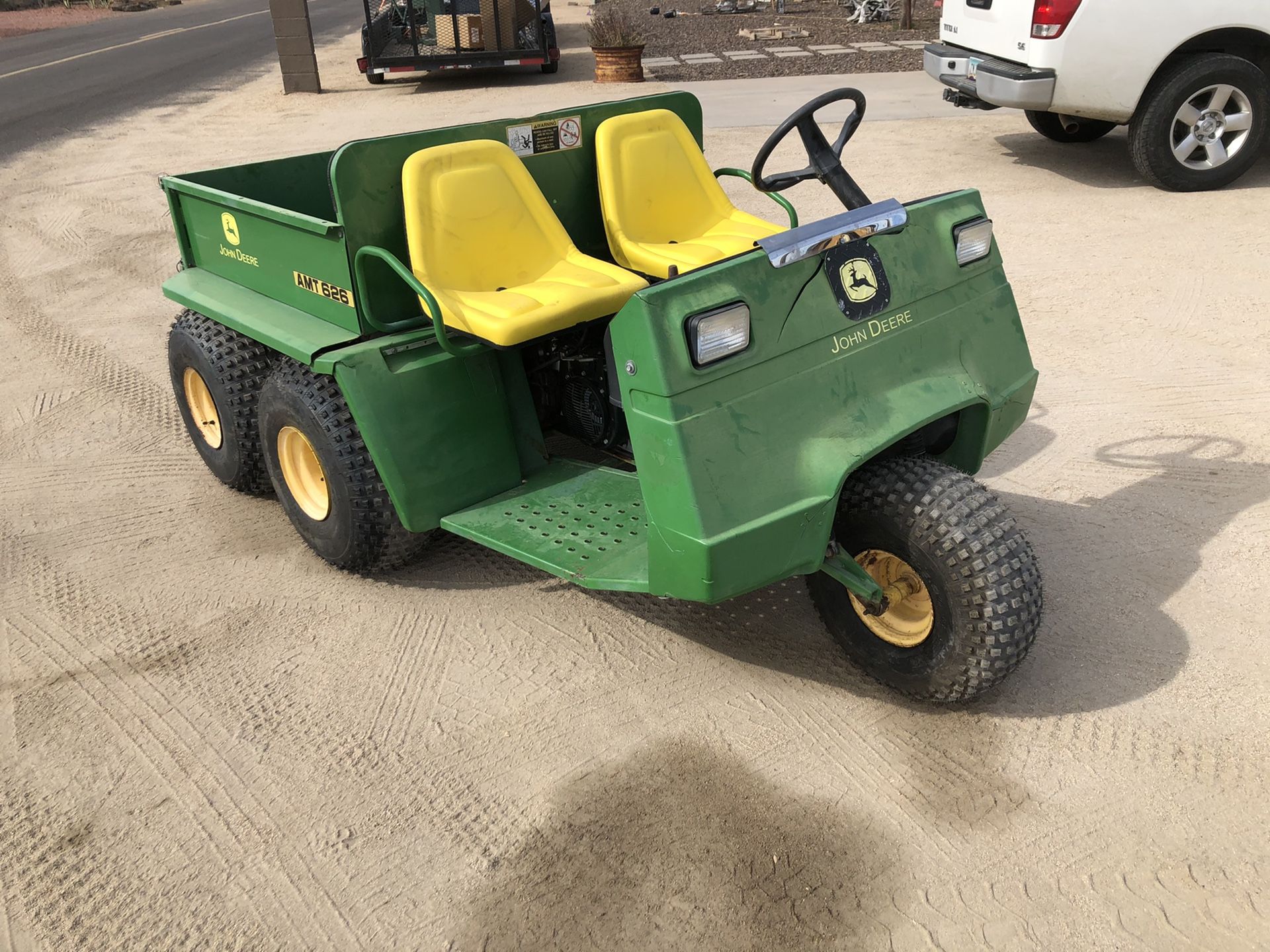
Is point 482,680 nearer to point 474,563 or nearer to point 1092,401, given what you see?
point 474,563

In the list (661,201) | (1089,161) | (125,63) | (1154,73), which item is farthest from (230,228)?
(125,63)

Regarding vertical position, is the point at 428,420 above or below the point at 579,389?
above

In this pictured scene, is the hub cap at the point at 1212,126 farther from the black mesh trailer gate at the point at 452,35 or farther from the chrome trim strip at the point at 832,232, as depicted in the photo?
the black mesh trailer gate at the point at 452,35

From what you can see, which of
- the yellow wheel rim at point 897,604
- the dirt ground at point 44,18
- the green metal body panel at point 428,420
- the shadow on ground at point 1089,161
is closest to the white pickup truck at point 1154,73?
the shadow on ground at point 1089,161

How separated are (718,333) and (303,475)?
2.02m

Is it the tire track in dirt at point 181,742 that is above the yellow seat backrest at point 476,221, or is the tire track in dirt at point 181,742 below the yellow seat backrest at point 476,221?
below

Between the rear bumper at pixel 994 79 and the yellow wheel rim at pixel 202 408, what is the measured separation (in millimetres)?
5884

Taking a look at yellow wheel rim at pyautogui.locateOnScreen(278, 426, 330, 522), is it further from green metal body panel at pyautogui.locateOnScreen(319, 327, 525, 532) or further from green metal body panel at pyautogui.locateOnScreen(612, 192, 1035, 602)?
green metal body panel at pyautogui.locateOnScreen(612, 192, 1035, 602)

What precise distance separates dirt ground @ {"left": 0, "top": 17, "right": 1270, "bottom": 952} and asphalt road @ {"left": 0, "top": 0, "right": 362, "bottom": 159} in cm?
1036

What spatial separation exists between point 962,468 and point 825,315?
78 cm

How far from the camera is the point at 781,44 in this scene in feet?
53.1

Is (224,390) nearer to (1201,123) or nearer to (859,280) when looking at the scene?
(859,280)

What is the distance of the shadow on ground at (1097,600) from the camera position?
323 cm

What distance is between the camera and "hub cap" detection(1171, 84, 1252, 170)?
760cm
